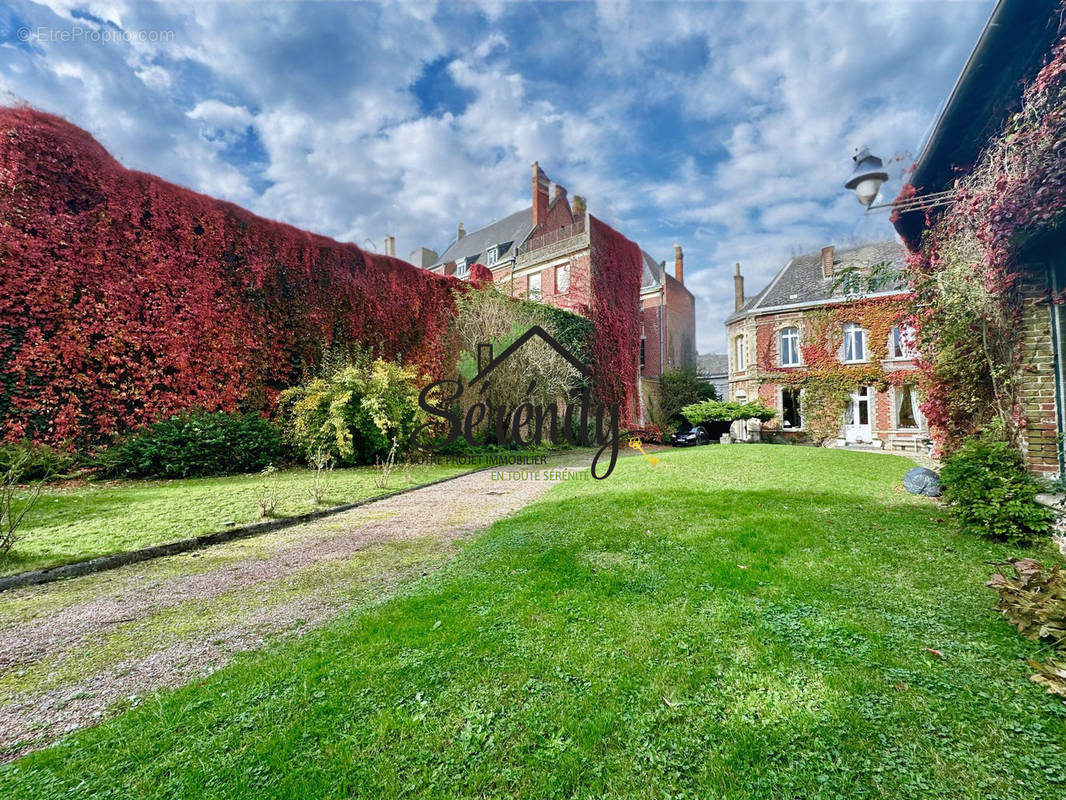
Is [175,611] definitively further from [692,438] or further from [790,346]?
[790,346]

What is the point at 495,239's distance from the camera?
2588 cm

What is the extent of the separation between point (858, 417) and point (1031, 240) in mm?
16402

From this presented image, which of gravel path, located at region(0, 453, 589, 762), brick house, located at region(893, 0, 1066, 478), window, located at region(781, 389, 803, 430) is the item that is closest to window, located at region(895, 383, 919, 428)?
window, located at region(781, 389, 803, 430)

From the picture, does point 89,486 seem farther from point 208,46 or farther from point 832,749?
point 832,749

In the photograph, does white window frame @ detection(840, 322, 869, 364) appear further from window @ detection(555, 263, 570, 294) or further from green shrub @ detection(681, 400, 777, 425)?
window @ detection(555, 263, 570, 294)

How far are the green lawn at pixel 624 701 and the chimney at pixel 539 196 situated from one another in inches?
885

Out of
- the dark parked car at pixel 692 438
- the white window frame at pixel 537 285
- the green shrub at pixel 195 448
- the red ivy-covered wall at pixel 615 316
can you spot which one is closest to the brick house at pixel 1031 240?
the green shrub at pixel 195 448

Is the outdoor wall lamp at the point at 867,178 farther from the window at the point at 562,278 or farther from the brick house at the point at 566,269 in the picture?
the window at the point at 562,278

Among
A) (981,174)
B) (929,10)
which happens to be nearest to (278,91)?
(929,10)

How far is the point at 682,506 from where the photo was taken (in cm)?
548

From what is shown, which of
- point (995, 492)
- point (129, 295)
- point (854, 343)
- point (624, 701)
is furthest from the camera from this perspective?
point (854, 343)

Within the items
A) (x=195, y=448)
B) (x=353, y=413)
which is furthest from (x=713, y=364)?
(x=195, y=448)

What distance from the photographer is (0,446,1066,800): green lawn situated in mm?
1521

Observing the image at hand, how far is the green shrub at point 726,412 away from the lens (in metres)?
15.6
